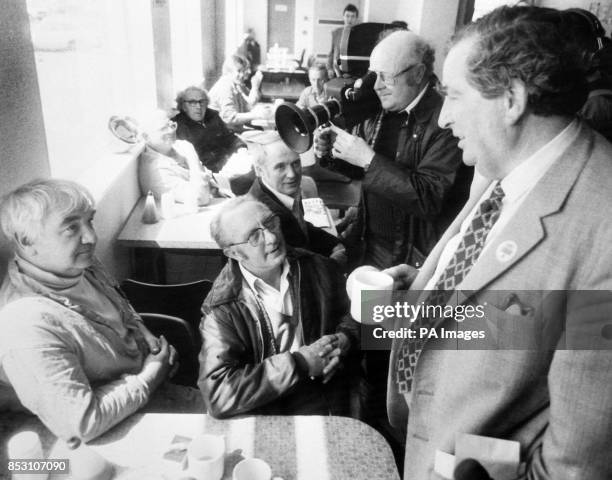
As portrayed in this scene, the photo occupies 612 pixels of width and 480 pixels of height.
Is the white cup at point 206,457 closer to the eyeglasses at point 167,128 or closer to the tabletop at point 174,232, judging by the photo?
the tabletop at point 174,232

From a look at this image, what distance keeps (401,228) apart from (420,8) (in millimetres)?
4948

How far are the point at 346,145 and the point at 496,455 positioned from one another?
4.95ft

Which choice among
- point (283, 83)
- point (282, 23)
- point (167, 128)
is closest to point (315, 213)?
point (167, 128)

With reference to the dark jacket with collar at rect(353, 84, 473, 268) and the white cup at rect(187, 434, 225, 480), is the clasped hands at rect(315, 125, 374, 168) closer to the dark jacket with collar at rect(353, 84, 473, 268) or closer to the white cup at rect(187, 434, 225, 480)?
the dark jacket with collar at rect(353, 84, 473, 268)

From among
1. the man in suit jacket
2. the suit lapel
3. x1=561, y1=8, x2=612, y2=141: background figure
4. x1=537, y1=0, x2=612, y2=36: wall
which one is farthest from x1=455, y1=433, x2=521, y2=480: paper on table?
x1=537, y1=0, x2=612, y2=36: wall

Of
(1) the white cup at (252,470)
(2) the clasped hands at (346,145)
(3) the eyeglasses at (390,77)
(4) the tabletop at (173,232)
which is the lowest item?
(4) the tabletop at (173,232)

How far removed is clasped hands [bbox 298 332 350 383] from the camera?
5.74 ft

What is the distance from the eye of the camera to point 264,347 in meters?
1.80

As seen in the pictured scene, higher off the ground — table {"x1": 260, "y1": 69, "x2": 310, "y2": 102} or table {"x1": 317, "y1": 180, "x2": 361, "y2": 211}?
table {"x1": 317, "y1": 180, "x2": 361, "y2": 211}

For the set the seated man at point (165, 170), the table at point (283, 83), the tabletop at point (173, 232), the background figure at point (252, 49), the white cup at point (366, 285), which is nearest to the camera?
the white cup at point (366, 285)

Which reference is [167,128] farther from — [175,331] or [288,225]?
[175,331]

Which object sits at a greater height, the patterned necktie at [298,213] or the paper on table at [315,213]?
the patterned necktie at [298,213]

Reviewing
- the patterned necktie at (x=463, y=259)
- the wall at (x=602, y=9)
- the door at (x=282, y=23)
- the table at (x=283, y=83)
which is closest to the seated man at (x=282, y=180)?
the patterned necktie at (x=463, y=259)

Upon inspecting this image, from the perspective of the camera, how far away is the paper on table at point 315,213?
9.71 feet
